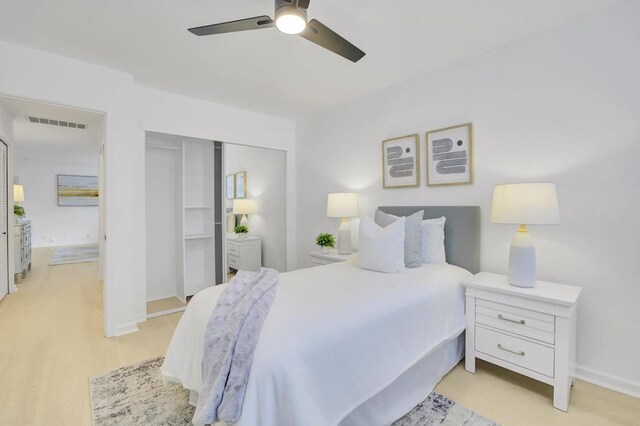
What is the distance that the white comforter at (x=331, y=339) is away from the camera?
115 cm

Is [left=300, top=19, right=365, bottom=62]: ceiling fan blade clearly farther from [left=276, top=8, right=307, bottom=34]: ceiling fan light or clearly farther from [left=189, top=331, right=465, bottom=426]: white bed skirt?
[left=189, top=331, right=465, bottom=426]: white bed skirt

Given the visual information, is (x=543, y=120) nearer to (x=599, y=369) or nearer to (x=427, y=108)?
(x=427, y=108)

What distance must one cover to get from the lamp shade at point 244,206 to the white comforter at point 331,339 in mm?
2114

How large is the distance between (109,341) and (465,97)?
3843 mm

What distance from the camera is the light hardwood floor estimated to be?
172cm

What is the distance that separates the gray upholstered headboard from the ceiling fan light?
192 centimetres

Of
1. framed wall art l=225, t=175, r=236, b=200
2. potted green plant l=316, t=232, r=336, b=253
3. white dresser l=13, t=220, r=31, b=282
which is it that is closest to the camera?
potted green plant l=316, t=232, r=336, b=253

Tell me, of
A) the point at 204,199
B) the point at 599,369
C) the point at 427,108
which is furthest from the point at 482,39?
the point at 204,199

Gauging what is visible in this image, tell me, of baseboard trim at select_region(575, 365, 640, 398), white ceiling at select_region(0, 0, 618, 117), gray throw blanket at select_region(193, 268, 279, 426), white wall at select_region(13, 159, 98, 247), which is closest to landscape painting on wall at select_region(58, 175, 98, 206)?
white wall at select_region(13, 159, 98, 247)

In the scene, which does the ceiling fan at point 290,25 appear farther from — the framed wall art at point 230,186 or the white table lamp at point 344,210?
the framed wall art at point 230,186

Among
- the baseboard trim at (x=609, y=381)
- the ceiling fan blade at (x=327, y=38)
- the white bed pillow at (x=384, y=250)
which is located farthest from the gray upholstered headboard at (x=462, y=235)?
the ceiling fan blade at (x=327, y=38)

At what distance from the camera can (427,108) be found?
2920 millimetres

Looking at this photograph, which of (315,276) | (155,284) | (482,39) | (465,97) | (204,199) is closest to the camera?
(315,276)

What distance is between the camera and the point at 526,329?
1.90 meters
